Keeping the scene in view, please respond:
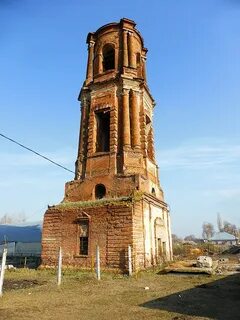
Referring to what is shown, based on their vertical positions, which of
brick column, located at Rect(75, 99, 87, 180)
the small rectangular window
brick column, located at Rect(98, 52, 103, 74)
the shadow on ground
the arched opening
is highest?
brick column, located at Rect(98, 52, 103, 74)

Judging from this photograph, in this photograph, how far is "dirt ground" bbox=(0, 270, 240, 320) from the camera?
680 cm

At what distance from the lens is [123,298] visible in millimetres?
8688

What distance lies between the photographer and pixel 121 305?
306 inches

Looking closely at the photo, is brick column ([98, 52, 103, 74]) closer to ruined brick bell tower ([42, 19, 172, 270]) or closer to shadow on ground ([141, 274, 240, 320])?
ruined brick bell tower ([42, 19, 172, 270])

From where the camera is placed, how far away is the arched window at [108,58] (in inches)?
826

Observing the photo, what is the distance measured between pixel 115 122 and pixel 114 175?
11.8ft

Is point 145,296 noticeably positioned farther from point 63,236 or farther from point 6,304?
point 63,236

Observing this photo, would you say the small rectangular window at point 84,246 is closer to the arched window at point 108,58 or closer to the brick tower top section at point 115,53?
the brick tower top section at point 115,53

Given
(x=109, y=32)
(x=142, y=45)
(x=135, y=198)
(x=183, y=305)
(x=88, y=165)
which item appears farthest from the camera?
(x=142, y=45)

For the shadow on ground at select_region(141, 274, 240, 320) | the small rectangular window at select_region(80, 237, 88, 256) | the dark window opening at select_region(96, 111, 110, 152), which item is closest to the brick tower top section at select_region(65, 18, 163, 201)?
the dark window opening at select_region(96, 111, 110, 152)

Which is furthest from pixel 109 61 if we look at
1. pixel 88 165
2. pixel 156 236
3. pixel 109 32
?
pixel 156 236

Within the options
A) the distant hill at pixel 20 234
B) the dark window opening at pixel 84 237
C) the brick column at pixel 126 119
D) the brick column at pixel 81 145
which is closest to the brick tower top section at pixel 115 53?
the brick column at pixel 126 119

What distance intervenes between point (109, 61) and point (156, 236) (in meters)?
13.0

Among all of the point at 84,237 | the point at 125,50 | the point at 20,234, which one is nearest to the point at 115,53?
the point at 125,50
